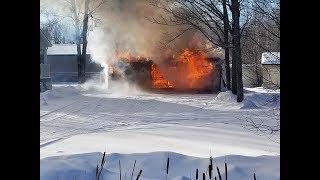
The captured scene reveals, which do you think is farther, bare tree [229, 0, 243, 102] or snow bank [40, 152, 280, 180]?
bare tree [229, 0, 243, 102]

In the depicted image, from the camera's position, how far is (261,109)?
59.2 feet

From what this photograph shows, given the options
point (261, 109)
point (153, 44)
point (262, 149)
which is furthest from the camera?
point (153, 44)

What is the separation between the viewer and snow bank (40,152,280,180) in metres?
5.09

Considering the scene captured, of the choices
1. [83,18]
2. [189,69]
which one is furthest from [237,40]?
[83,18]

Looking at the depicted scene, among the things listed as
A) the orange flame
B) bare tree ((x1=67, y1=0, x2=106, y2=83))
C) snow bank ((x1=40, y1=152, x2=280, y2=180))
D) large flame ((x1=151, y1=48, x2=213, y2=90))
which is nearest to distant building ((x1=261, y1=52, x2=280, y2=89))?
snow bank ((x1=40, y1=152, x2=280, y2=180))

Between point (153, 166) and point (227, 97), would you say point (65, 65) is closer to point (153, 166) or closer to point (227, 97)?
point (227, 97)

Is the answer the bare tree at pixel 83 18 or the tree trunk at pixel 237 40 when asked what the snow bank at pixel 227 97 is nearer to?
the tree trunk at pixel 237 40

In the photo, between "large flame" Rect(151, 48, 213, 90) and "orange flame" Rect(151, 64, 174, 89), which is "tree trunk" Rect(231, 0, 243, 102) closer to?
"large flame" Rect(151, 48, 213, 90)

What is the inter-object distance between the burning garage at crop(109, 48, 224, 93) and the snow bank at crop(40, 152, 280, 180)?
69.7 ft
